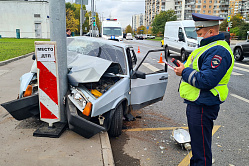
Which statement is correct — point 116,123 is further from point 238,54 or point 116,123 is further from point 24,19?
point 24,19

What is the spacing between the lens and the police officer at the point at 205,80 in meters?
2.47

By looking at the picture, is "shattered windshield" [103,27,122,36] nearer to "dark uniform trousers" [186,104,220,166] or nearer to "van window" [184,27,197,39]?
"van window" [184,27,197,39]

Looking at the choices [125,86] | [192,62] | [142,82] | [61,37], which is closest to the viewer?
[192,62]

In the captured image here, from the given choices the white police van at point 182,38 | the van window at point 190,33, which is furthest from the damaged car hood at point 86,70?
the van window at point 190,33

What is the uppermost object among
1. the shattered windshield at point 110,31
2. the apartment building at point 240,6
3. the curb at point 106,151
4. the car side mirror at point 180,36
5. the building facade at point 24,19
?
the apartment building at point 240,6

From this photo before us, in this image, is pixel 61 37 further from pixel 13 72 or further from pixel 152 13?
pixel 152 13

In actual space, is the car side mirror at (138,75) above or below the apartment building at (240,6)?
below

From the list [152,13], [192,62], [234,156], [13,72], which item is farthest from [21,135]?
[152,13]

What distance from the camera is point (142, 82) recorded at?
488cm

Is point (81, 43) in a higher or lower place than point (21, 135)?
higher

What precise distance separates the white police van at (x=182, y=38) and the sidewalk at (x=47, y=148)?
38.2 feet

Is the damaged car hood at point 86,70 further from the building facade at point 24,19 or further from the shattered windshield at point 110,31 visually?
the building facade at point 24,19

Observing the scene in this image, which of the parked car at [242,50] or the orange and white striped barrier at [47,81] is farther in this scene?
the parked car at [242,50]

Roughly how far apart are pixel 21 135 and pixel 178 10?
393 ft
